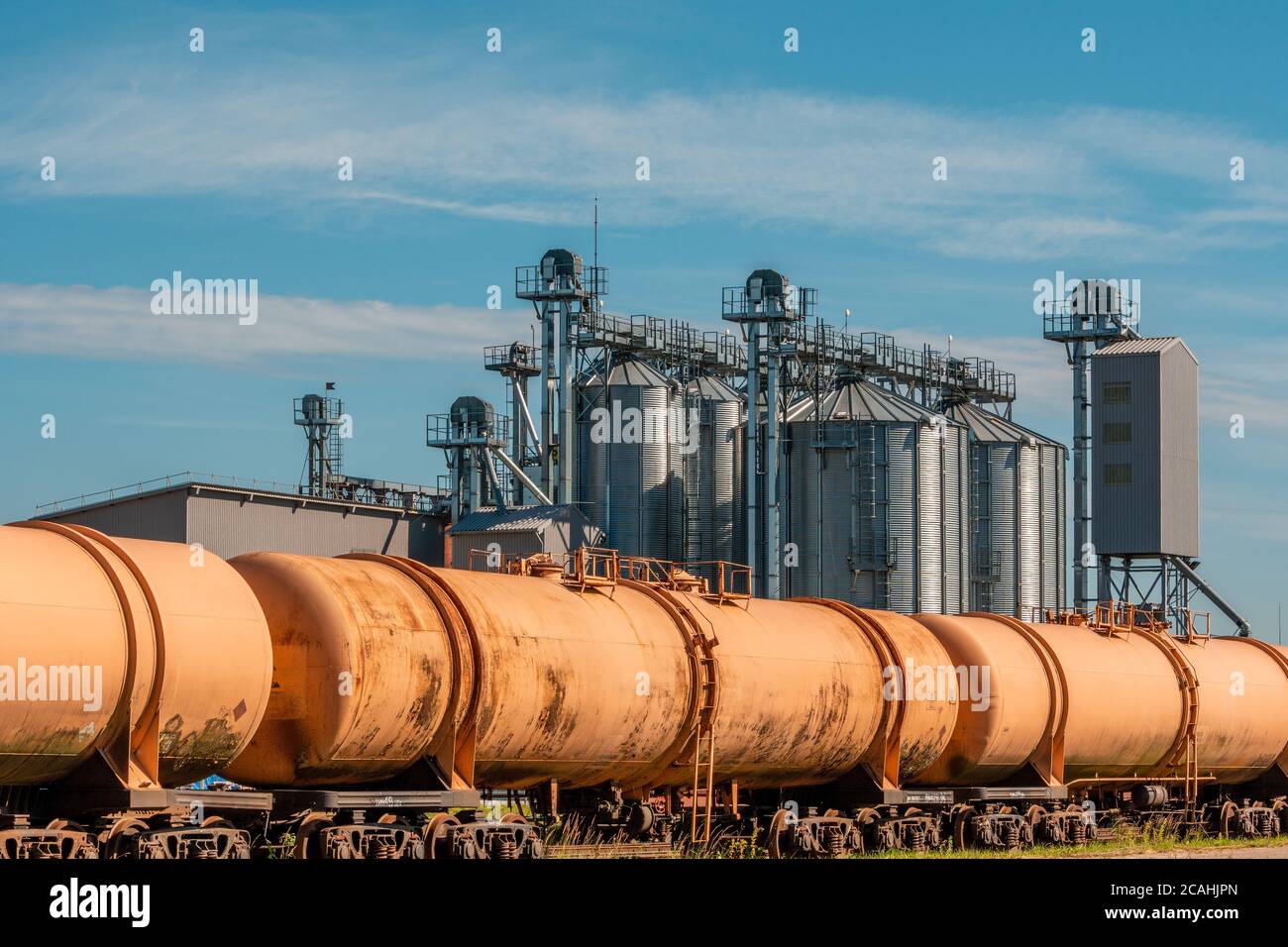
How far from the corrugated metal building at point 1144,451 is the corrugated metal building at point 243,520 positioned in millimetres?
21868

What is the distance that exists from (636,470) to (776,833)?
3334 cm

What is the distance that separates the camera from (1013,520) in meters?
64.6

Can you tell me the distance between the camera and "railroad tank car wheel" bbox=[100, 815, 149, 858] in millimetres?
15922

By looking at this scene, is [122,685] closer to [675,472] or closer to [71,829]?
[71,829]

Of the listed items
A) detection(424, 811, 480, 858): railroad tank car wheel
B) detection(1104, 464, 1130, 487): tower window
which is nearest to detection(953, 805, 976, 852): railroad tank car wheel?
detection(424, 811, 480, 858): railroad tank car wheel

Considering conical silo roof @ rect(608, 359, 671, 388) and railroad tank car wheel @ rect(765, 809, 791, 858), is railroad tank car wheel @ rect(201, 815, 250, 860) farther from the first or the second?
conical silo roof @ rect(608, 359, 671, 388)

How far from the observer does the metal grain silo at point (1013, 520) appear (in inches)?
2522

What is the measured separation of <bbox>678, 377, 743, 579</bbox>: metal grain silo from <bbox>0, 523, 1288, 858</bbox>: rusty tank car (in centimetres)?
2693

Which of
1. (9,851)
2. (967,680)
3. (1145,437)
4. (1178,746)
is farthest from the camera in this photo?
(1145,437)

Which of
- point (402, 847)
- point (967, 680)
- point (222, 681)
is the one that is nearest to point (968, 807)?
point (967, 680)

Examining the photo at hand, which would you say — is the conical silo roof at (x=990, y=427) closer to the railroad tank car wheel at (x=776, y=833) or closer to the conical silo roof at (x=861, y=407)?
the conical silo roof at (x=861, y=407)

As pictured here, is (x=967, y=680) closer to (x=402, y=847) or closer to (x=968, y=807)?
(x=968, y=807)

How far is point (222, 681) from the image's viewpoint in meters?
16.8
